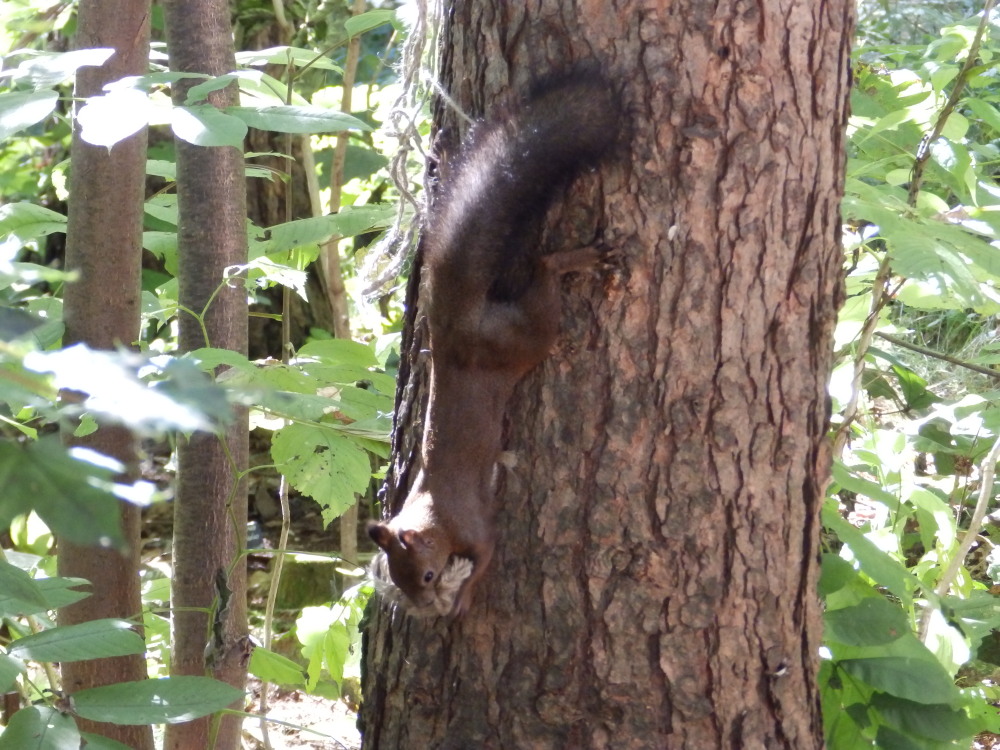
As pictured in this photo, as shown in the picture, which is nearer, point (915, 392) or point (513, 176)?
point (513, 176)

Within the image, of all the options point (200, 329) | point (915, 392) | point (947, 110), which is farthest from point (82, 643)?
point (915, 392)

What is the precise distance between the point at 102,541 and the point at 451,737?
3.31 ft

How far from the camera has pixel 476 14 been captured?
4.02ft

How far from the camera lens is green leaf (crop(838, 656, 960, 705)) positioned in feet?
4.42

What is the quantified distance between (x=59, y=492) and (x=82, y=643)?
85cm

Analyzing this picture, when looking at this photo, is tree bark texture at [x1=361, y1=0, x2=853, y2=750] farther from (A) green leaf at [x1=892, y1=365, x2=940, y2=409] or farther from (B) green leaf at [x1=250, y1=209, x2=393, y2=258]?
(A) green leaf at [x1=892, y1=365, x2=940, y2=409]

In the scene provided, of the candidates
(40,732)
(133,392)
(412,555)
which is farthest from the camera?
(412,555)

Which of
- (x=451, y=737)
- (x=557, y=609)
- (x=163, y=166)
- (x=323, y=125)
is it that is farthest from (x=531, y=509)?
(x=163, y=166)

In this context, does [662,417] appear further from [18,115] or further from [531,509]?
[18,115]

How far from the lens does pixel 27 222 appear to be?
167cm

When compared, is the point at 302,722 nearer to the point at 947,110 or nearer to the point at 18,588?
the point at 18,588

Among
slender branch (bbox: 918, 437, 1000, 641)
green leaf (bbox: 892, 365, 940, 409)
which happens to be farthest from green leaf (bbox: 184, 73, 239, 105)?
green leaf (bbox: 892, 365, 940, 409)

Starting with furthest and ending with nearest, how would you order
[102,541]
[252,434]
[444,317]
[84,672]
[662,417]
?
[252,434] < [84,672] < [444,317] < [662,417] < [102,541]

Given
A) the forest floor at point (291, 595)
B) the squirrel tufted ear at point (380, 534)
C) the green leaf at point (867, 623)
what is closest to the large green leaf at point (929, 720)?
the green leaf at point (867, 623)
